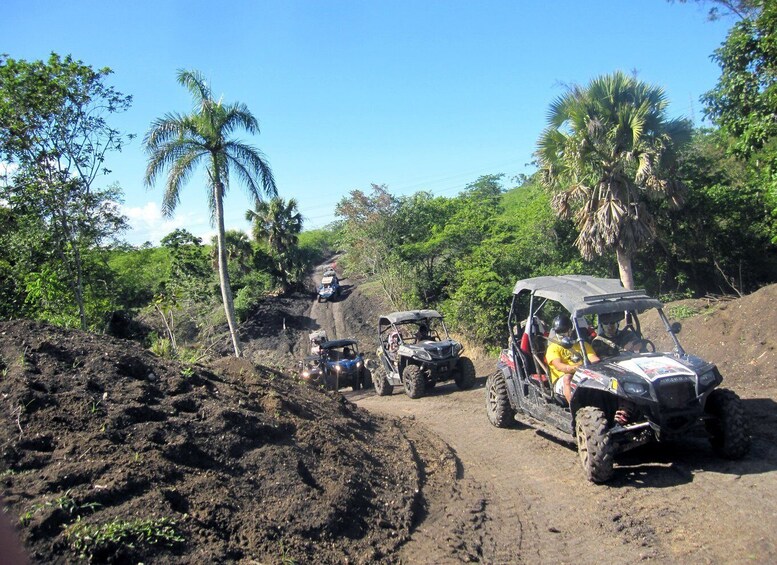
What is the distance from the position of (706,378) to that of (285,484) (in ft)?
14.9

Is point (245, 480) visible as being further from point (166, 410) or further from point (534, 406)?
point (534, 406)

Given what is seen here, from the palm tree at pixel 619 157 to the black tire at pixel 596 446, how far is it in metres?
10.6

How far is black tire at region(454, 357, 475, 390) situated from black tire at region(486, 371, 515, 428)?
15.1 feet

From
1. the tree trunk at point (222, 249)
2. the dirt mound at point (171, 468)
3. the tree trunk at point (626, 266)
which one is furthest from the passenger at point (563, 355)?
the tree trunk at point (222, 249)

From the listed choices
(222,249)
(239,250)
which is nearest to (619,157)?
(222,249)

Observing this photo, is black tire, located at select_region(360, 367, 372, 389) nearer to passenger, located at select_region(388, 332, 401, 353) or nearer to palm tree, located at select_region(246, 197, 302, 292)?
passenger, located at select_region(388, 332, 401, 353)

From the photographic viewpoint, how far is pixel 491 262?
2041 centimetres

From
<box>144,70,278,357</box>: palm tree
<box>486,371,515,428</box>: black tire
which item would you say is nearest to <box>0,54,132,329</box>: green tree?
<box>144,70,278,357</box>: palm tree

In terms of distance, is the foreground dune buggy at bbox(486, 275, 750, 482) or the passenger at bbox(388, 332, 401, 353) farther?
the passenger at bbox(388, 332, 401, 353)

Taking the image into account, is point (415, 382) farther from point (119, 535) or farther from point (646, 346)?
point (119, 535)

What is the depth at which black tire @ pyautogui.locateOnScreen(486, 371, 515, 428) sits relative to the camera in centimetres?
946

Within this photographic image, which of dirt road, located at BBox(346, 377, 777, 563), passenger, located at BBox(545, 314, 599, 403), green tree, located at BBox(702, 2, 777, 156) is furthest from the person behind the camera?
green tree, located at BBox(702, 2, 777, 156)

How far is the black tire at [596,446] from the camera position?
20.1ft

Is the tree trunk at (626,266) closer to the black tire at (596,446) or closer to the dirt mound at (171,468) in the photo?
the dirt mound at (171,468)
